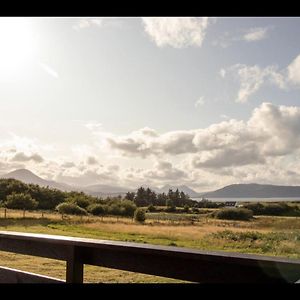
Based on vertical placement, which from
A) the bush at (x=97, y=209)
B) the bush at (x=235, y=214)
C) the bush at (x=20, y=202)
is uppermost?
the bush at (x=20, y=202)

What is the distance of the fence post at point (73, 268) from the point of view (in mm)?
3051

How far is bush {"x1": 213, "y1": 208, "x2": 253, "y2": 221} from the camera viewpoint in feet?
294

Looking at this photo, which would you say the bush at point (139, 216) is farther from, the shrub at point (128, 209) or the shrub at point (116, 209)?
the shrub at point (128, 209)

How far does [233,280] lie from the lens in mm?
2326

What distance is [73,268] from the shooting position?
304 cm

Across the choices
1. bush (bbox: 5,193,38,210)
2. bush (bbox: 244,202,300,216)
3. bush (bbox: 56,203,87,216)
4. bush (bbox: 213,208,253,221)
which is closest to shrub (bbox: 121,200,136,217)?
bush (bbox: 56,203,87,216)

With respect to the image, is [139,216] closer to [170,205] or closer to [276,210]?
[276,210]

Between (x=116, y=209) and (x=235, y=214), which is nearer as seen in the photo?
(x=116, y=209)

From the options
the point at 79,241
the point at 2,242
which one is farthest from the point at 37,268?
the point at 79,241

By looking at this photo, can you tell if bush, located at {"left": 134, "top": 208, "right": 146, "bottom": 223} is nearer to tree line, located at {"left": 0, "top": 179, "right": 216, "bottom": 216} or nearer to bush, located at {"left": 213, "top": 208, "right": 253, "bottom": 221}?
tree line, located at {"left": 0, "top": 179, "right": 216, "bottom": 216}

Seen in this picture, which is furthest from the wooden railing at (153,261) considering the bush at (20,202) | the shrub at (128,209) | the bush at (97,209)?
the shrub at (128,209)

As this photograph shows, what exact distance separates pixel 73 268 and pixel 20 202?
74.7 metres

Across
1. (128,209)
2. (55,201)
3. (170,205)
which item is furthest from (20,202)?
(170,205)
